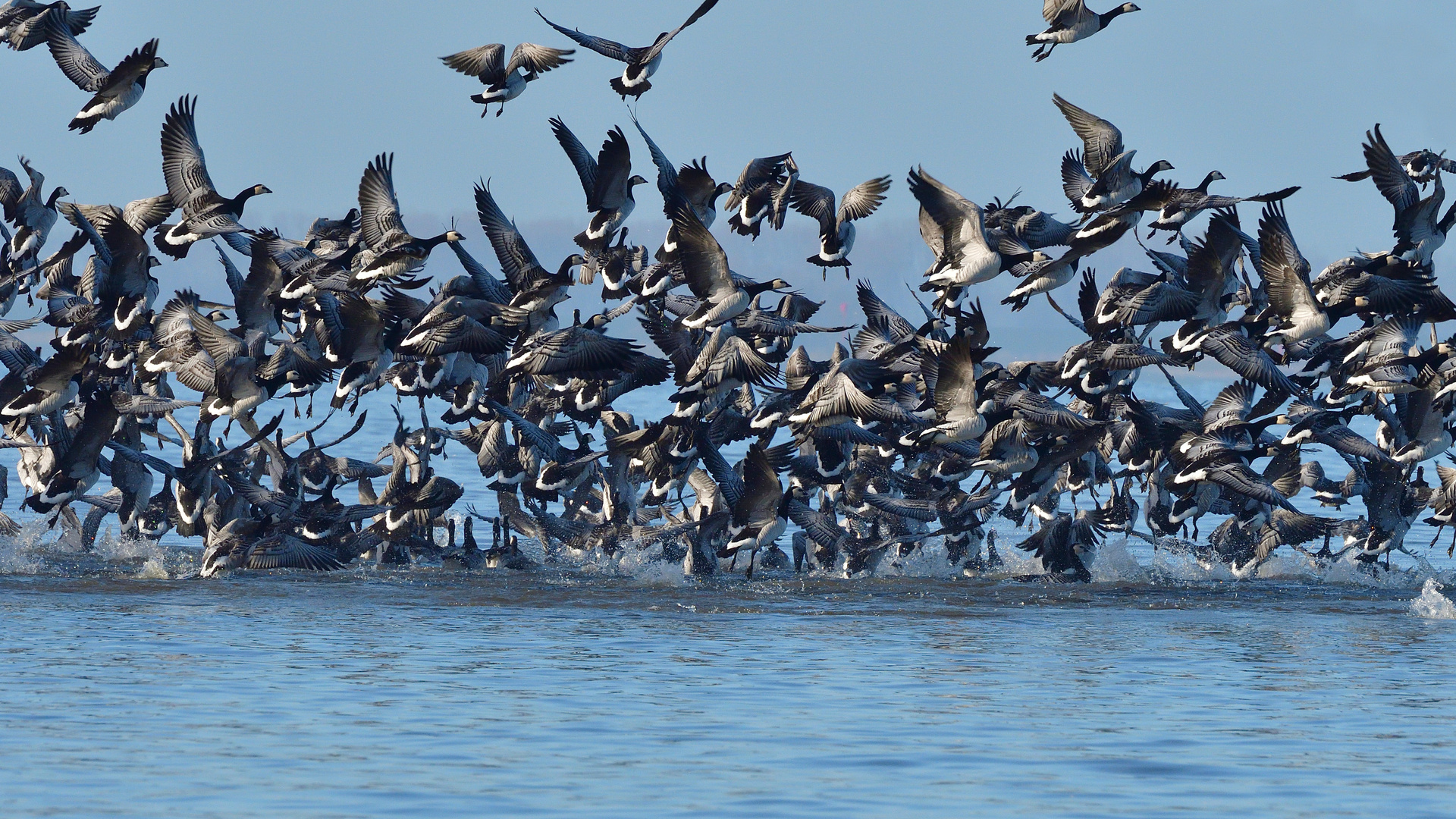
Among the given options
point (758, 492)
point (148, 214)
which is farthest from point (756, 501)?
point (148, 214)

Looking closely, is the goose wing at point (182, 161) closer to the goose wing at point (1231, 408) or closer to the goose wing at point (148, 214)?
the goose wing at point (148, 214)

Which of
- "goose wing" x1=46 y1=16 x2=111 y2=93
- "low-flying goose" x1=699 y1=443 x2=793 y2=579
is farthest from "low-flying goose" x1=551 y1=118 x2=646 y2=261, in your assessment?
"goose wing" x1=46 y1=16 x2=111 y2=93

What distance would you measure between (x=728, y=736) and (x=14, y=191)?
1504 cm

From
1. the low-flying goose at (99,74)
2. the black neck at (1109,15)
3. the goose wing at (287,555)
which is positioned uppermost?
the black neck at (1109,15)

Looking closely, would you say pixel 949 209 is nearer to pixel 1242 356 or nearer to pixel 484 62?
pixel 1242 356

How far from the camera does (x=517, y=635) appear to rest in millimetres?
18562

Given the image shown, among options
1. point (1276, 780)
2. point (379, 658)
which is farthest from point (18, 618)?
point (1276, 780)

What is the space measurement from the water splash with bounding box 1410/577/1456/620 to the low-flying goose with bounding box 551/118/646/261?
10.1m

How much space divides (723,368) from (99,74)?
898cm

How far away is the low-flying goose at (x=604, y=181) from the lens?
2270 centimetres

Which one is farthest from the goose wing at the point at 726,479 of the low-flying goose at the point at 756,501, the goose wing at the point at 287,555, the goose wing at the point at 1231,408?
the goose wing at the point at 1231,408

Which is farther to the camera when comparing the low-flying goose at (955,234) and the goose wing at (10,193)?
the goose wing at (10,193)

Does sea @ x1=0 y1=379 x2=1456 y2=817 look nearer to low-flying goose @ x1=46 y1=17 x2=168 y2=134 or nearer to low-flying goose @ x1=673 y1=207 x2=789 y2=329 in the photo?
low-flying goose @ x1=673 y1=207 x2=789 y2=329

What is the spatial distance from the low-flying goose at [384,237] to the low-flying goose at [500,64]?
1616mm
